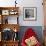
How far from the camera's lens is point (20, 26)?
596 cm

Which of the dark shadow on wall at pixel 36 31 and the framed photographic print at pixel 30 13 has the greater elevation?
the framed photographic print at pixel 30 13

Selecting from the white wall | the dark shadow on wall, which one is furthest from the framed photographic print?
the dark shadow on wall

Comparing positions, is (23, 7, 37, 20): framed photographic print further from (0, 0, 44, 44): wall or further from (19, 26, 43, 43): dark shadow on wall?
(19, 26, 43, 43): dark shadow on wall

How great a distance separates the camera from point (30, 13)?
6.00m

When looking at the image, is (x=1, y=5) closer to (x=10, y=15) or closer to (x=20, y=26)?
(x=10, y=15)

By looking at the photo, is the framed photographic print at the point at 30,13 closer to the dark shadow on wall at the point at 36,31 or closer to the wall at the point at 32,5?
the wall at the point at 32,5

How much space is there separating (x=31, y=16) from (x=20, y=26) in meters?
0.57

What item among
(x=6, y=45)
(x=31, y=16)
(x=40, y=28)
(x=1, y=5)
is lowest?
(x=6, y=45)

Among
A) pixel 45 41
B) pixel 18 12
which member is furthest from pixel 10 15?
pixel 45 41

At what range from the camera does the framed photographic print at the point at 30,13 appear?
19.5 ft

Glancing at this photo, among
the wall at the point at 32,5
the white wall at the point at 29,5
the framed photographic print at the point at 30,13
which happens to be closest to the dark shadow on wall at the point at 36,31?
the wall at the point at 32,5

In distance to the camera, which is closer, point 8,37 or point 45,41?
point 45,41

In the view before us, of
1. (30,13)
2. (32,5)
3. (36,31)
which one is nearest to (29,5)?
(32,5)

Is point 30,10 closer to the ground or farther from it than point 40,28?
farther from it
